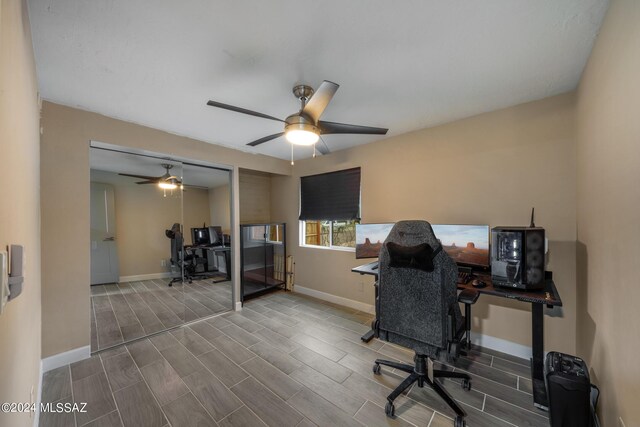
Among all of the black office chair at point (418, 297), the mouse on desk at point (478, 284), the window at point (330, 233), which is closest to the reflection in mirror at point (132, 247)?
the window at point (330, 233)

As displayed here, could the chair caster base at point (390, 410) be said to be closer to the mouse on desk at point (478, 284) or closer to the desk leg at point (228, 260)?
the mouse on desk at point (478, 284)

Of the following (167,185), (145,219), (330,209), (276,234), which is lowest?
(276,234)

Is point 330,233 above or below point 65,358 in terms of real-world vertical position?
above

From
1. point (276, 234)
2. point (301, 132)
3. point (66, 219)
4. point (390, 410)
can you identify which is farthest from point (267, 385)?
point (276, 234)

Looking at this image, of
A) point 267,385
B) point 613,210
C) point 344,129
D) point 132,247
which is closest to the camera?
point 613,210

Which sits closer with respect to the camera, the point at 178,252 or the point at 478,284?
the point at 478,284

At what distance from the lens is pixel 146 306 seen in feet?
10.2

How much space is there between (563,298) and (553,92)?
192cm

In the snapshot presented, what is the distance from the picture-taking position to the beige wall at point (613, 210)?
1055mm

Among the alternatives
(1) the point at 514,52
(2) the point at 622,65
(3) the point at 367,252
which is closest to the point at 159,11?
(1) the point at 514,52

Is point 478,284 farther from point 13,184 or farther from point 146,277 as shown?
point 146,277

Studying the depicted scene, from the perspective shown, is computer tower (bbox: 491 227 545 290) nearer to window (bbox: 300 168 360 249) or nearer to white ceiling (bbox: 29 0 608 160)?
white ceiling (bbox: 29 0 608 160)

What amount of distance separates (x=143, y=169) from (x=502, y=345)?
4689 millimetres

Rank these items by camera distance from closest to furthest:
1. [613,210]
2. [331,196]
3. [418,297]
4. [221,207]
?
[613,210] → [418,297] → [221,207] → [331,196]
